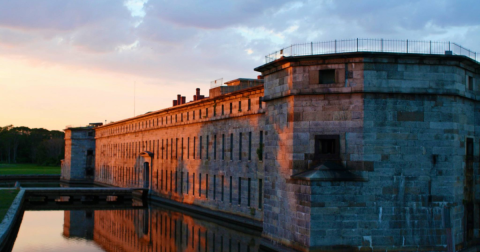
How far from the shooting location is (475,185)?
2431 centimetres

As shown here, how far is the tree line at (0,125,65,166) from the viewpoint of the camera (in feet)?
470

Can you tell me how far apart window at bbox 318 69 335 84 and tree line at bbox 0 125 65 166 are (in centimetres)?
12825

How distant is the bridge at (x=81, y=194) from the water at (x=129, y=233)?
7.71 metres

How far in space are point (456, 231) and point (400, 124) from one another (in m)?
5.13

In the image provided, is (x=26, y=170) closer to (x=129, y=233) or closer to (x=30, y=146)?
(x=30, y=146)

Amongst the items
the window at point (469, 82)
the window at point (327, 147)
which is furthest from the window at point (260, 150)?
the window at point (469, 82)

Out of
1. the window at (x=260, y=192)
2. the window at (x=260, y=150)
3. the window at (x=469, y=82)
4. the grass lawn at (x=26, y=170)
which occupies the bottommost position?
the grass lawn at (x=26, y=170)

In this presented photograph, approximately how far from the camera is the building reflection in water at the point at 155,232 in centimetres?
2867

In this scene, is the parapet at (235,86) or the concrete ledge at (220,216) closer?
the concrete ledge at (220,216)

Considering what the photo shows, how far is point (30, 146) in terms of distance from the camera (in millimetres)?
159500

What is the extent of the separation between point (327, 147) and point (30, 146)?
15286cm

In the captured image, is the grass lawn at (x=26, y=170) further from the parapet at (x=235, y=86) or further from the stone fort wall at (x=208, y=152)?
the parapet at (x=235, y=86)

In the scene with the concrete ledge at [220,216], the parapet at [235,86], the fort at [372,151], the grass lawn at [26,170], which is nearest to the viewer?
the fort at [372,151]

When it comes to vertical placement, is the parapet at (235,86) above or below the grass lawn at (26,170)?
above
